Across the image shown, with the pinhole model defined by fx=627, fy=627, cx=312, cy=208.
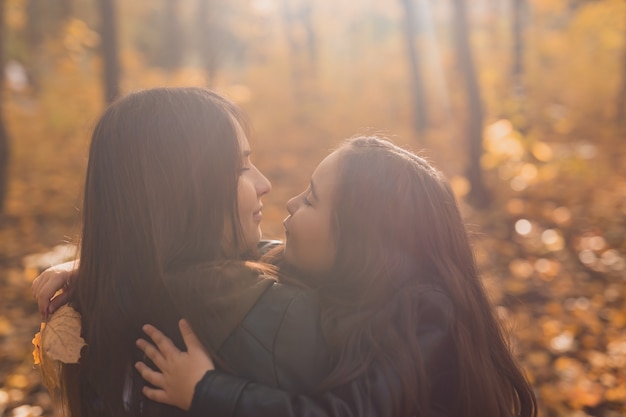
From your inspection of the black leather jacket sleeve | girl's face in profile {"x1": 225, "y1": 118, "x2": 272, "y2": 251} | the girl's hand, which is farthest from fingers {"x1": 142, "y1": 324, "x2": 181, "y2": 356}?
girl's face in profile {"x1": 225, "y1": 118, "x2": 272, "y2": 251}

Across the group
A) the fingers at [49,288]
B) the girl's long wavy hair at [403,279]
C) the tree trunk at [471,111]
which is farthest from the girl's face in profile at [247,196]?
the tree trunk at [471,111]

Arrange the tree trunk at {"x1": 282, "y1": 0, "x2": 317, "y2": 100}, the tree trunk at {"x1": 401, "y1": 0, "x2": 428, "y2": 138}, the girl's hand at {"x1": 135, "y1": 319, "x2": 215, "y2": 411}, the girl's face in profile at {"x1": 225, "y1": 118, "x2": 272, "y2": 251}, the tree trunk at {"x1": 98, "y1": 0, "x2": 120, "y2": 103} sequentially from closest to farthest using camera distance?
the girl's hand at {"x1": 135, "y1": 319, "x2": 215, "y2": 411}, the girl's face in profile at {"x1": 225, "y1": 118, "x2": 272, "y2": 251}, the tree trunk at {"x1": 98, "y1": 0, "x2": 120, "y2": 103}, the tree trunk at {"x1": 401, "y1": 0, "x2": 428, "y2": 138}, the tree trunk at {"x1": 282, "y1": 0, "x2": 317, "y2": 100}

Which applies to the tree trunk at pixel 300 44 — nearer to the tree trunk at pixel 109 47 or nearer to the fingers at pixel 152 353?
the tree trunk at pixel 109 47

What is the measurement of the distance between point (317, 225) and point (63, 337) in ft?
2.81

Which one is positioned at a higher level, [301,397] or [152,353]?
[152,353]

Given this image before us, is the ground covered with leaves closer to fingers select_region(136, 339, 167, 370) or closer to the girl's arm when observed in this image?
fingers select_region(136, 339, 167, 370)

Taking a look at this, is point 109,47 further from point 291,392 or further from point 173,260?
point 291,392

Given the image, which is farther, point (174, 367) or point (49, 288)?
point (49, 288)

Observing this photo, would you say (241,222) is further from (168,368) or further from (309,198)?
(168,368)

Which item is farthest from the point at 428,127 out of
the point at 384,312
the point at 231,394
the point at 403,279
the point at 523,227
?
the point at 231,394

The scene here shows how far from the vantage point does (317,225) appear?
6.79 ft

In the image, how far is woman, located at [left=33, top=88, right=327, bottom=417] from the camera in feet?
5.89

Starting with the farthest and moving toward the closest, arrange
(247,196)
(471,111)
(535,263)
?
(471,111)
(535,263)
(247,196)

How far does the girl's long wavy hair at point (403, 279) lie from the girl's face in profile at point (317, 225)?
0.10ft
